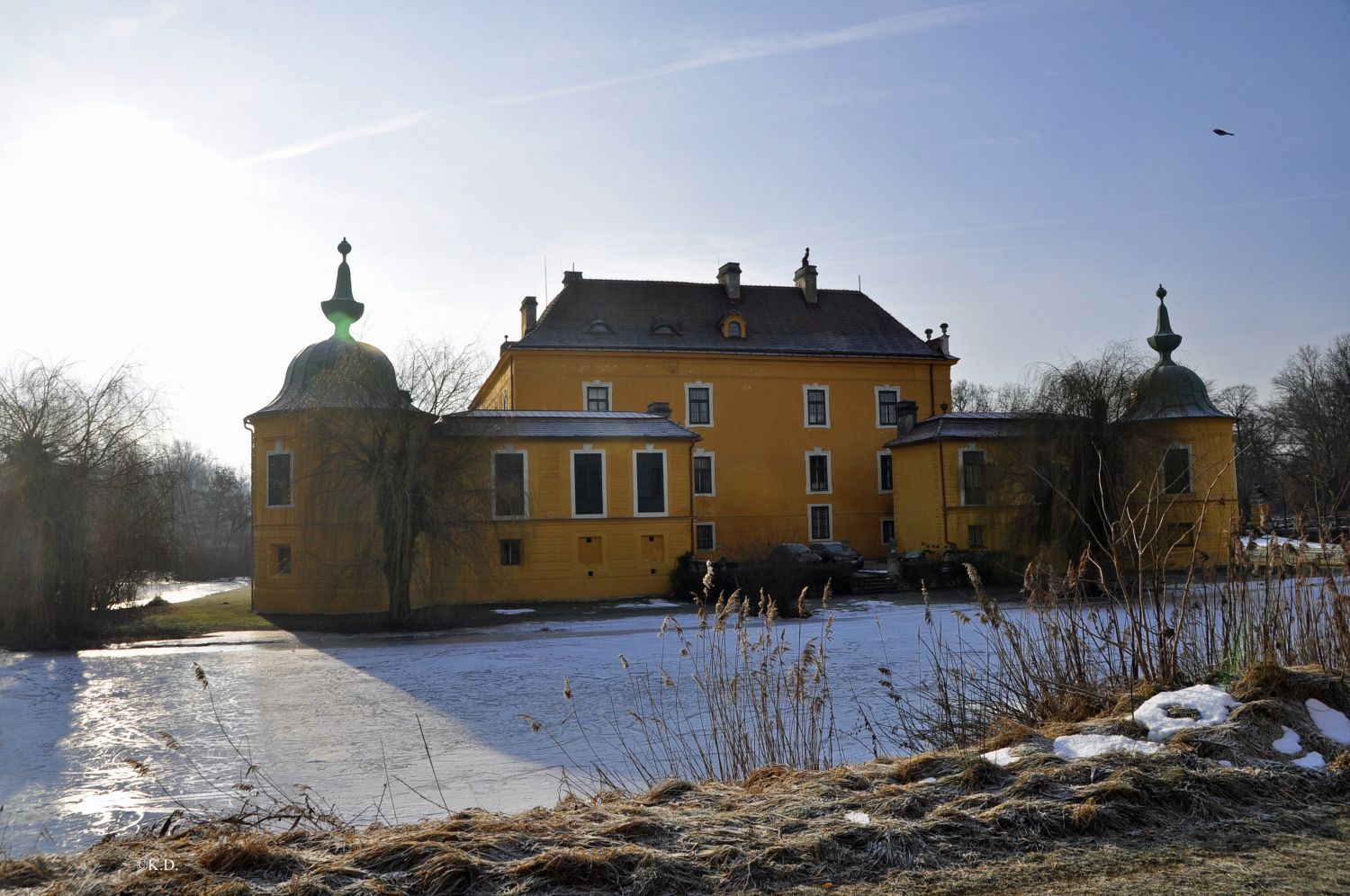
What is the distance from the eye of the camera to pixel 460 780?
28.5ft

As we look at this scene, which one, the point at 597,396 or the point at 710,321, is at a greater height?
the point at 710,321

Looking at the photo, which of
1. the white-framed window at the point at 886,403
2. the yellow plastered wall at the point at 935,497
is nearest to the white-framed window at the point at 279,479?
the yellow plastered wall at the point at 935,497

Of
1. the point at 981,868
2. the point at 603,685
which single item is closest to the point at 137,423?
the point at 603,685

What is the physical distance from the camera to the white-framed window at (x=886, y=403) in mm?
44750

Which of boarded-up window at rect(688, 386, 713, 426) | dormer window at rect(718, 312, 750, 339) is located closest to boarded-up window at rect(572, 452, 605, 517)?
boarded-up window at rect(688, 386, 713, 426)

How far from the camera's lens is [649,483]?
105 ft

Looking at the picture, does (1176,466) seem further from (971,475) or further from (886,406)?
(886,406)

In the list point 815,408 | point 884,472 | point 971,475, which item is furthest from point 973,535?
point 815,408

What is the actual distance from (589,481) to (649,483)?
6.38 ft

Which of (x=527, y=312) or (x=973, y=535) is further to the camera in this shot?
(x=527, y=312)

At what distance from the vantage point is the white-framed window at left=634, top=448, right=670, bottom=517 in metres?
31.9

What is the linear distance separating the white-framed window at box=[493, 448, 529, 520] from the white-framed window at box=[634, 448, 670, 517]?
3.43 metres

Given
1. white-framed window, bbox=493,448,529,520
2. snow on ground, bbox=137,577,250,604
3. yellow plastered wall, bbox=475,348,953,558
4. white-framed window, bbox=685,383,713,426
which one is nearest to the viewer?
white-framed window, bbox=493,448,529,520

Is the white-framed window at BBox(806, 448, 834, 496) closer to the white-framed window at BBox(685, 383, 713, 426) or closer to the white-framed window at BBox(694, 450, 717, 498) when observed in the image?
the white-framed window at BBox(694, 450, 717, 498)
